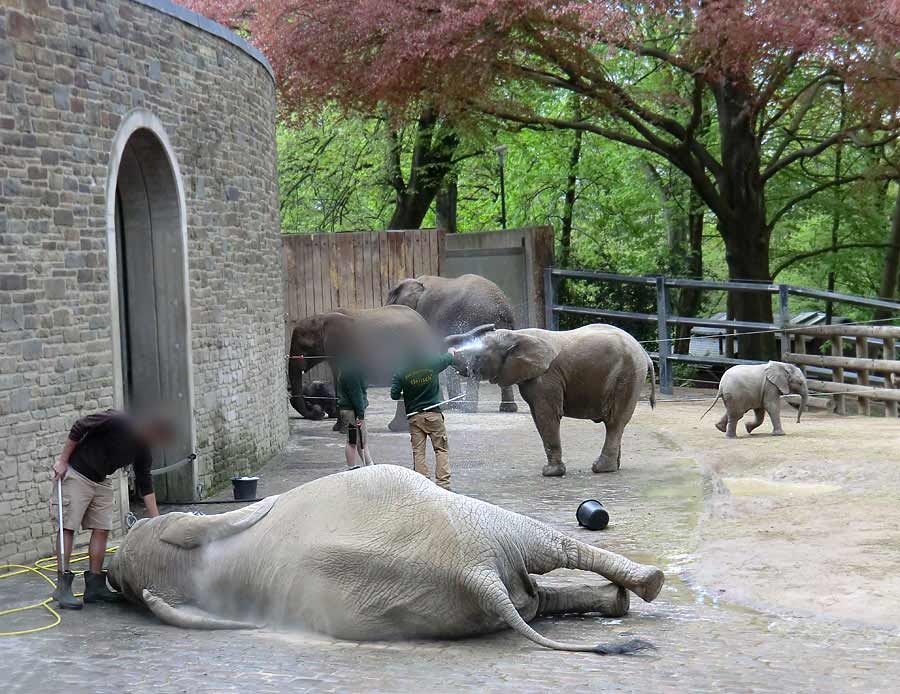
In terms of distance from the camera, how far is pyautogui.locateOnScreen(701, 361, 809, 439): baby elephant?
14.4 meters

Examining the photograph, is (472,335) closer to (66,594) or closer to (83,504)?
(83,504)

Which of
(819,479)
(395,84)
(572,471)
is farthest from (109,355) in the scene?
(395,84)

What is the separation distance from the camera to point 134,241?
11406 millimetres

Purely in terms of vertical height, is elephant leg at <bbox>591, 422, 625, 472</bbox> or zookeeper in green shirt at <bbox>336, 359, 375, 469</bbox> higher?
zookeeper in green shirt at <bbox>336, 359, 375, 469</bbox>

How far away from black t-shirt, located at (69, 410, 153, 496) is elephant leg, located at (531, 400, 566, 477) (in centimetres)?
522

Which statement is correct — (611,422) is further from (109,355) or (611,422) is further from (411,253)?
(411,253)

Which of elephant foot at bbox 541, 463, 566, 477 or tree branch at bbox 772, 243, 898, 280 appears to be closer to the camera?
elephant foot at bbox 541, 463, 566, 477

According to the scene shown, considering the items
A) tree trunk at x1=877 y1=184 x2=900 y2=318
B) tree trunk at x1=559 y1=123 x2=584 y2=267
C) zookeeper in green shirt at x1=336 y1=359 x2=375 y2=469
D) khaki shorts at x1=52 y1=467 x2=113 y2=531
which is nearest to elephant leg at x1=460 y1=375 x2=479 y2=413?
zookeeper in green shirt at x1=336 y1=359 x2=375 y2=469

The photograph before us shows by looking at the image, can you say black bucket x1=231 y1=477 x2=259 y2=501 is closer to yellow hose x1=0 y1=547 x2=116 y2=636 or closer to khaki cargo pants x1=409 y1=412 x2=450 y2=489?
khaki cargo pants x1=409 y1=412 x2=450 y2=489

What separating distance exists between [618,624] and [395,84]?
43.1 ft

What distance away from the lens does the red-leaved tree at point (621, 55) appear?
16609 millimetres

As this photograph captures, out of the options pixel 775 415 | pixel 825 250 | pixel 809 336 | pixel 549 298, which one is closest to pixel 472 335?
pixel 775 415

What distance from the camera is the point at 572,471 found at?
12469 millimetres

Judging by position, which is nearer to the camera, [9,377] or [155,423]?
[9,377]
